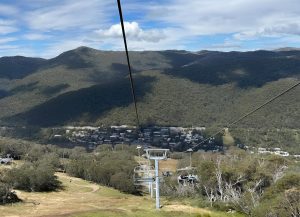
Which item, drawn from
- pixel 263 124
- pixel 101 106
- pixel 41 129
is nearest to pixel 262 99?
pixel 263 124

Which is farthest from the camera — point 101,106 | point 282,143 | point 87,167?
point 101,106

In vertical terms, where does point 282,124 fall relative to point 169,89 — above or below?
below

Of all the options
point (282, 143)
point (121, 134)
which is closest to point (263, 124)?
point (282, 143)

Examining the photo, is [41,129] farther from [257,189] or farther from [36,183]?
[257,189]

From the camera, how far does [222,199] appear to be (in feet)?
188

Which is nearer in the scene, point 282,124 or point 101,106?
point 282,124

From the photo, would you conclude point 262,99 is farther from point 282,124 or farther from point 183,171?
point 183,171

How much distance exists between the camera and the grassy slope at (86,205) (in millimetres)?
44594

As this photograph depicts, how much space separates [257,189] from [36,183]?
34599 mm

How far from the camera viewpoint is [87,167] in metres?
88.6

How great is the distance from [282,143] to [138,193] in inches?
2679

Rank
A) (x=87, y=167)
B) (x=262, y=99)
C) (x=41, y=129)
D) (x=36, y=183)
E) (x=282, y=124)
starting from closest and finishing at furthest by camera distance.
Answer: (x=36, y=183) < (x=87, y=167) < (x=282, y=124) < (x=262, y=99) < (x=41, y=129)

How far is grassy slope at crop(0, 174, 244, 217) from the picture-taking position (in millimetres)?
44594

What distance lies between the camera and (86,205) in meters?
56.6
